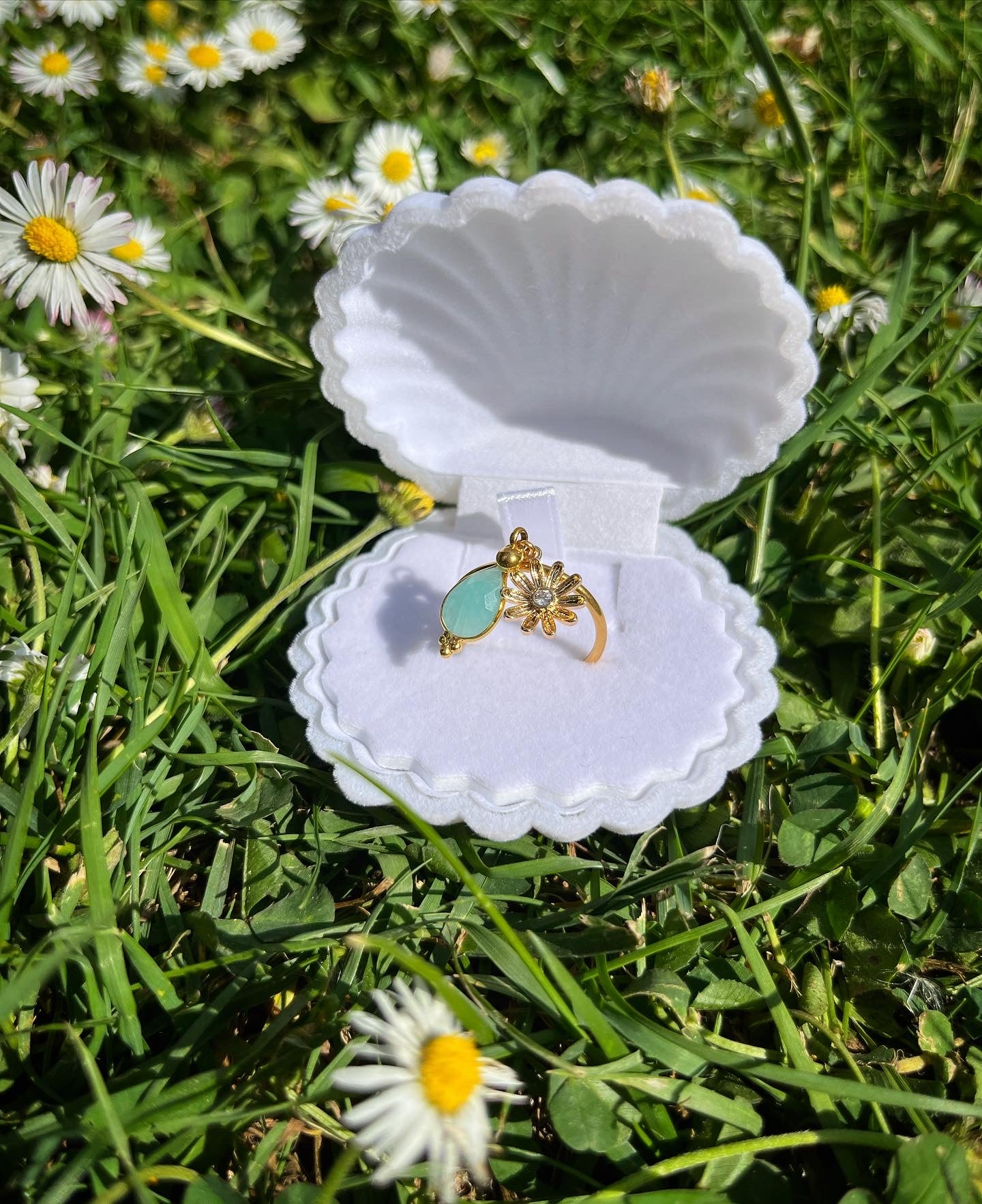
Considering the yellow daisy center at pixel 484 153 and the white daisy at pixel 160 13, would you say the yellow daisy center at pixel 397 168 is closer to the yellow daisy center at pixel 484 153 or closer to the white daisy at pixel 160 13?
the yellow daisy center at pixel 484 153

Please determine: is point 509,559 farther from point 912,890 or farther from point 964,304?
point 964,304

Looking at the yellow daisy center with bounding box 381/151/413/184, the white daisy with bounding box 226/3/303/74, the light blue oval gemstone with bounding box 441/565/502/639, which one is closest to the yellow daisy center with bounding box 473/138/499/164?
the yellow daisy center with bounding box 381/151/413/184

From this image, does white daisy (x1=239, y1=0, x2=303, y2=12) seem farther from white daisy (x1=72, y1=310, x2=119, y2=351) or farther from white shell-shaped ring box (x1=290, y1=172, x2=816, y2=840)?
white shell-shaped ring box (x1=290, y1=172, x2=816, y2=840)

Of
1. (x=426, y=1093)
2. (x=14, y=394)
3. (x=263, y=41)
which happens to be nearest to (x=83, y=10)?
(x=263, y=41)

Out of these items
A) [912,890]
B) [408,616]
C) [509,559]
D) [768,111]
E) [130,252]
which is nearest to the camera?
[912,890]

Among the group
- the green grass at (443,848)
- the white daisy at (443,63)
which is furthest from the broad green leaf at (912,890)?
the white daisy at (443,63)

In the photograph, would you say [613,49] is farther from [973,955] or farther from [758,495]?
[973,955]
